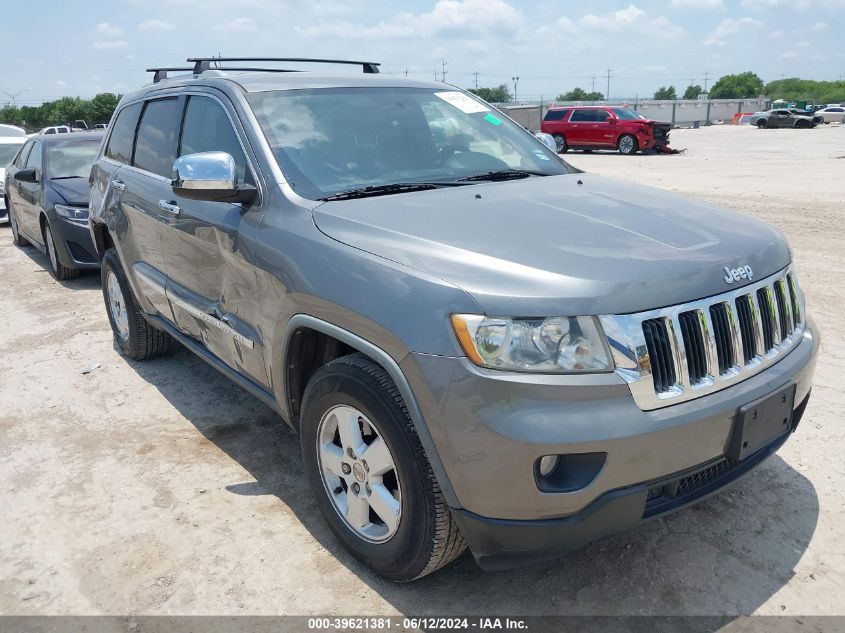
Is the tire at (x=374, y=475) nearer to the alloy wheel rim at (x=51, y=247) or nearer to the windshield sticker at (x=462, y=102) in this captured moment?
the windshield sticker at (x=462, y=102)

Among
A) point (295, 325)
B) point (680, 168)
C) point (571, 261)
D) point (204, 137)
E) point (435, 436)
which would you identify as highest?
point (204, 137)

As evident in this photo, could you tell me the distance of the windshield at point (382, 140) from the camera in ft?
10.4

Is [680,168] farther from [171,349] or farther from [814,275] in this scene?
[171,349]

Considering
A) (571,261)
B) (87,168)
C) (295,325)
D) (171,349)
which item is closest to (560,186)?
(571,261)

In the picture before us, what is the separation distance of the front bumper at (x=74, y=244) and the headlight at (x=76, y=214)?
0.04 metres

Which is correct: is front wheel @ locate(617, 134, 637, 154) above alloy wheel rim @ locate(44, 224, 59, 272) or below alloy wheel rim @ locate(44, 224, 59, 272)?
below

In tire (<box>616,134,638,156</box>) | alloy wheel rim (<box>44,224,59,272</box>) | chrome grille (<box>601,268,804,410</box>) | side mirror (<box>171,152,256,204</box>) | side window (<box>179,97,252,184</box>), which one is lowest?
tire (<box>616,134,638,156</box>)

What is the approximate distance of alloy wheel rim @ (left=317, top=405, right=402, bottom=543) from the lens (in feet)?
8.32

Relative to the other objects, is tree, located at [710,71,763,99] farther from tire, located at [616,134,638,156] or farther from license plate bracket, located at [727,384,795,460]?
license plate bracket, located at [727,384,795,460]

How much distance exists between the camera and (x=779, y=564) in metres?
2.75

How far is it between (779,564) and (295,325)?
2108mm

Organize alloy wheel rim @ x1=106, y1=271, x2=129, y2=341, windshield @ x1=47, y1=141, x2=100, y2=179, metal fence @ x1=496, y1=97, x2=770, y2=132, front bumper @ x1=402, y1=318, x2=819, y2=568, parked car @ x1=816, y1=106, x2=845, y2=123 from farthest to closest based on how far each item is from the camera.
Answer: metal fence @ x1=496, y1=97, x2=770, y2=132 → parked car @ x1=816, y1=106, x2=845, y2=123 → windshield @ x1=47, y1=141, x2=100, y2=179 → alloy wheel rim @ x1=106, y1=271, x2=129, y2=341 → front bumper @ x1=402, y1=318, x2=819, y2=568

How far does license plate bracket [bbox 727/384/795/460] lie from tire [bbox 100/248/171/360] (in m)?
3.96

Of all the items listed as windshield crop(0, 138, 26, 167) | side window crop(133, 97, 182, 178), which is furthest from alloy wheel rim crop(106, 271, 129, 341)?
windshield crop(0, 138, 26, 167)
